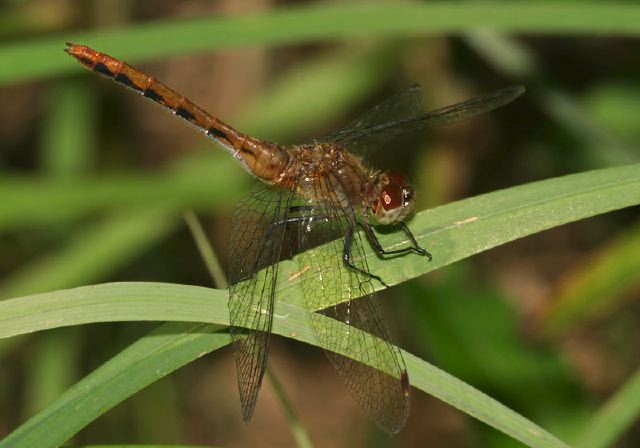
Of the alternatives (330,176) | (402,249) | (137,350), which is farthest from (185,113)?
(137,350)

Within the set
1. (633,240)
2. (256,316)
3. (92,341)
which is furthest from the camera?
(92,341)

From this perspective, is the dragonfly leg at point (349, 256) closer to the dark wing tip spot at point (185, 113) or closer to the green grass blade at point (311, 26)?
the green grass blade at point (311, 26)

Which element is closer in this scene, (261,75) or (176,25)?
(176,25)

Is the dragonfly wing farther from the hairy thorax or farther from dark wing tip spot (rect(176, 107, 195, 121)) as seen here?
dark wing tip spot (rect(176, 107, 195, 121))

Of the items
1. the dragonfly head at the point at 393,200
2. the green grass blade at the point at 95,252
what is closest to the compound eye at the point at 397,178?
the dragonfly head at the point at 393,200

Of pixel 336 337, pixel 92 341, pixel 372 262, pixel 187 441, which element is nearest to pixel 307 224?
pixel 372 262

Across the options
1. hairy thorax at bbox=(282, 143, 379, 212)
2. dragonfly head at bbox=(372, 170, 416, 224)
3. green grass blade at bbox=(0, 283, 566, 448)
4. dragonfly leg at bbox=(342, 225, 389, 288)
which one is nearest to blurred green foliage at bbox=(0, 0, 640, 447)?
hairy thorax at bbox=(282, 143, 379, 212)

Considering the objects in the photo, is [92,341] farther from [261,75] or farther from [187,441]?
[261,75]
